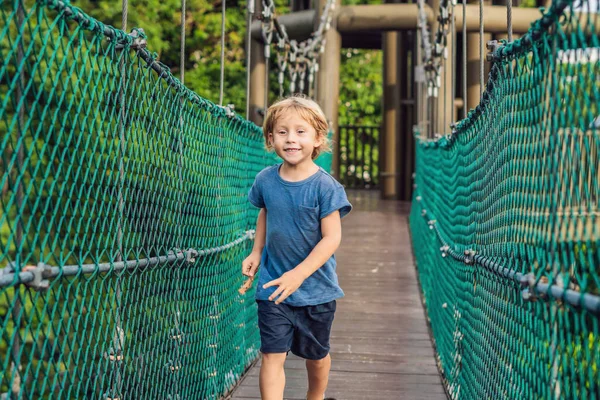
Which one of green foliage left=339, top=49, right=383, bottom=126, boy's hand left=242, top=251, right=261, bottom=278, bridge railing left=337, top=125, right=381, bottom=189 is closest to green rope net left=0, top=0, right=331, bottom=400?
boy's hand left=242, top=251, right=261, bottom=278

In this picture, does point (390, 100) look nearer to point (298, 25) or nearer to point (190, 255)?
point (298, 25)

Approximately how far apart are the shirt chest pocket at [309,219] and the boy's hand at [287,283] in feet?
0.60

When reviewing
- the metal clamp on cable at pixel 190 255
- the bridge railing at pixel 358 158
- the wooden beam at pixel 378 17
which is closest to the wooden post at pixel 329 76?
the wooden beam at pixel 378 17

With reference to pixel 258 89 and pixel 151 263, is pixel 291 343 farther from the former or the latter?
pixel 258 89

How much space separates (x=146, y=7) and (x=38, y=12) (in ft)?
45.5

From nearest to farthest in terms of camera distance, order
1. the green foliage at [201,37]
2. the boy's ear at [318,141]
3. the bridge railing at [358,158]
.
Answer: the boy's ear at [318,141] < the green foliage at [201,37] < the bridge railing at [358,158]

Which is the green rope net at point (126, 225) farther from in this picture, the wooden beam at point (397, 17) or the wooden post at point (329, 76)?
the wooden beam at point (397, 17)

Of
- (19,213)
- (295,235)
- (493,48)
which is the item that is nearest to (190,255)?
(295,235)

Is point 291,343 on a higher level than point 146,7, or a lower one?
lower

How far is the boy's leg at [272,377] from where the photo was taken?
2.74 meters

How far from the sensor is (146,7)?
15.1 meters

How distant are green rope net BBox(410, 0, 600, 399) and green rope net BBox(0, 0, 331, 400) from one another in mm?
893

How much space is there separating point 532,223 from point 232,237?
2108 mm

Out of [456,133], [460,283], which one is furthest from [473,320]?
[456,133]
